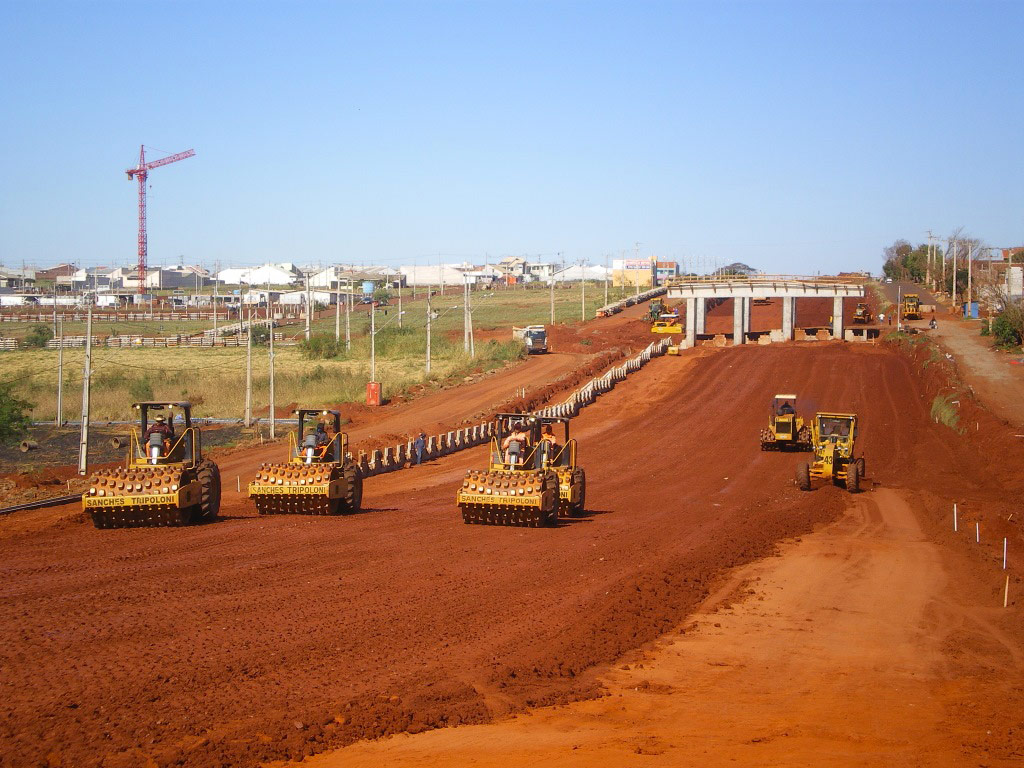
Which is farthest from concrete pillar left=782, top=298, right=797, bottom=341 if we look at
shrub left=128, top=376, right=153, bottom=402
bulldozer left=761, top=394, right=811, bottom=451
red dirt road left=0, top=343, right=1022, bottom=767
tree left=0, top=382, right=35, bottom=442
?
tree left=0, top=382, right=35, bottom=442

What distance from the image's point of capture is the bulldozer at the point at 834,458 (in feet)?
105

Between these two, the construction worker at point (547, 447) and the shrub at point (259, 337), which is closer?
the construction worker at point (547, 447)

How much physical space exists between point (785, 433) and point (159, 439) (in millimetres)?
27214

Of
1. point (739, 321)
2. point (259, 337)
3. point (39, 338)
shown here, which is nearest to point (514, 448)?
point (739, 321)

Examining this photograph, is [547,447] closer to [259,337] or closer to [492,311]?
[259,337]

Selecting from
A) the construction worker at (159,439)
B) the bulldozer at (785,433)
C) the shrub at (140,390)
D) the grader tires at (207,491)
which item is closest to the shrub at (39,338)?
the shrub at (140,390)

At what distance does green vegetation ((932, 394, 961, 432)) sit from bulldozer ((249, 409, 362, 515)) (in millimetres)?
30864

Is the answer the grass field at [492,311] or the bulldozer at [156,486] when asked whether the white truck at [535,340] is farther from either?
the bulldozer at [156,486]

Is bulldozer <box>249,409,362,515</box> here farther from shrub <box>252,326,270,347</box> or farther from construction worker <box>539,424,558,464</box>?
shrub <box>252,326,270,347</box>

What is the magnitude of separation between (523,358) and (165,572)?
58297 millimetres

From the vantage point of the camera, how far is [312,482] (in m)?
23.4

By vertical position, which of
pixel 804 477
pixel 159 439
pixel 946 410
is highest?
pixel 159 439

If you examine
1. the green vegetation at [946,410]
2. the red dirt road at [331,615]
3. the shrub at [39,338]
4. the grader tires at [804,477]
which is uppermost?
the shrub at [39,338]

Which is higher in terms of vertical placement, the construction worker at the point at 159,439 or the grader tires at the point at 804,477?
the construction worker at the point at 159,439
